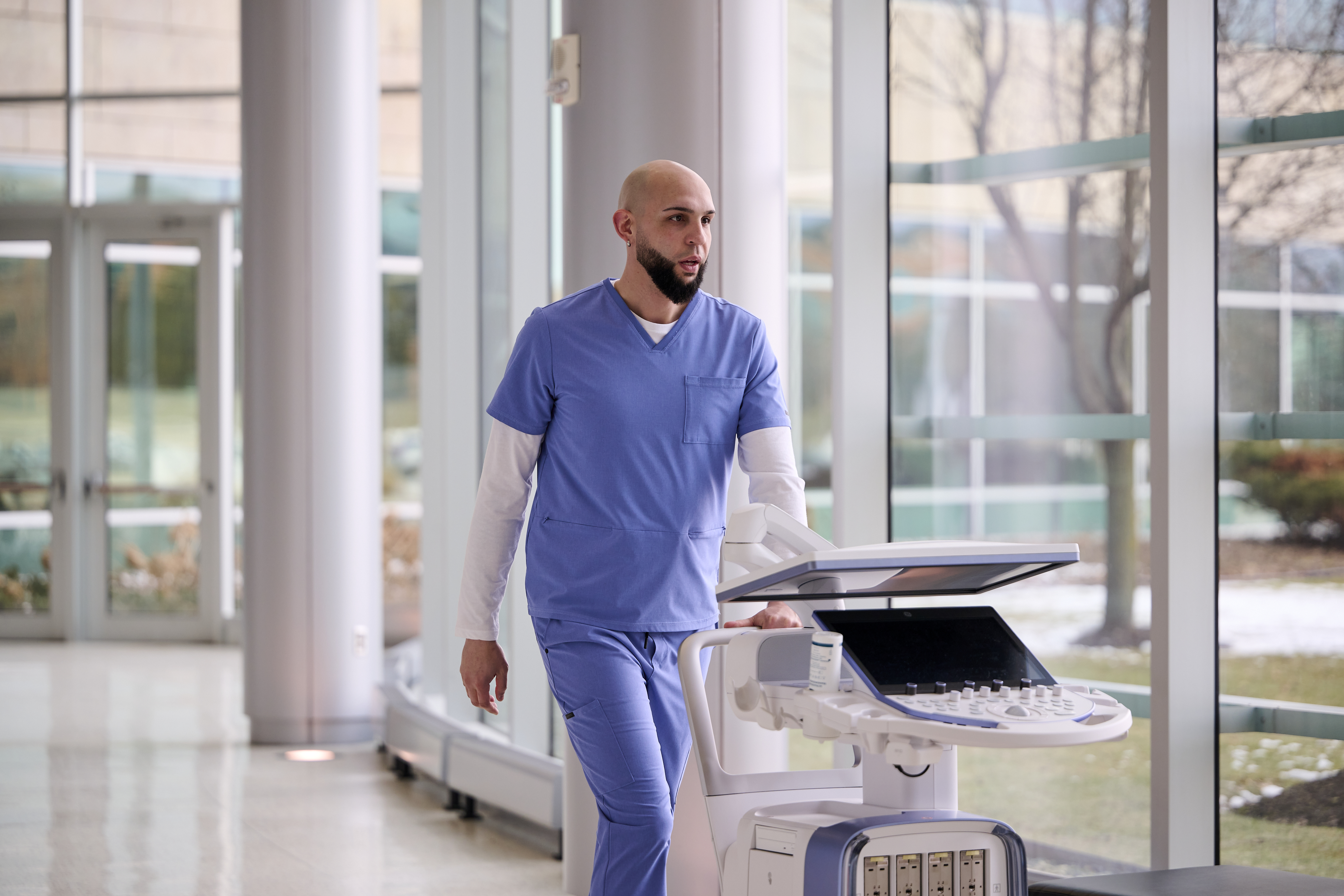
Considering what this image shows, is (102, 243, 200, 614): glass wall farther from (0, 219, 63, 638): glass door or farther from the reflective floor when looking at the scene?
the reflective floor

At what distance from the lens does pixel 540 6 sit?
4785mm

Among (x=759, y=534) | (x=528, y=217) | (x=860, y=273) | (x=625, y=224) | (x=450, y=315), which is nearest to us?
(x=759, y=534)

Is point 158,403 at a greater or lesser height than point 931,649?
greater

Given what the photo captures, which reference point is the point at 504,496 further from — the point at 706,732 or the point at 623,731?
the point at 706,732

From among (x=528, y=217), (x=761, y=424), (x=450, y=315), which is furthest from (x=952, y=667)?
(x=450, y=315)

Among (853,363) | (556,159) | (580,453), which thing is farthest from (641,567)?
(556,159)

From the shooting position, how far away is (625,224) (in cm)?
241

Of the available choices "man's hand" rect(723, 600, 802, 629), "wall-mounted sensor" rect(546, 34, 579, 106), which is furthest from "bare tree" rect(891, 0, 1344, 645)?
"man's hand" rect(723, 600, 802, 629)

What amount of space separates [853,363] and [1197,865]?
1442mm

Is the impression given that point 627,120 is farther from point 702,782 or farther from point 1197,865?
point 1197,865

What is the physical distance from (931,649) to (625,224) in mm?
958

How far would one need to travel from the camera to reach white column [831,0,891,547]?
3.55m

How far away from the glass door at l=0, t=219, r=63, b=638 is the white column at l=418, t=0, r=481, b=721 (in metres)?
4.89

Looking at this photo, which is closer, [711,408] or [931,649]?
[931,649]
